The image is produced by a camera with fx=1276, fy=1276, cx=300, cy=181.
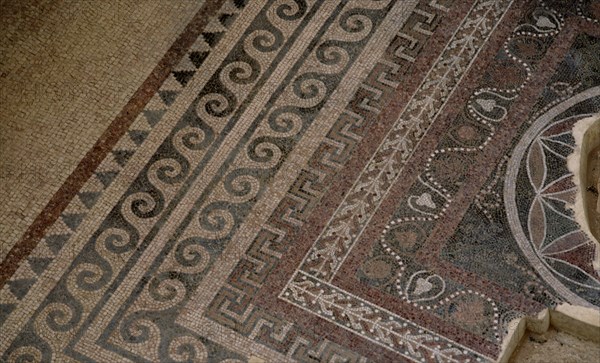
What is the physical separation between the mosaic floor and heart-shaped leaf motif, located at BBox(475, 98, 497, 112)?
0.03 feet

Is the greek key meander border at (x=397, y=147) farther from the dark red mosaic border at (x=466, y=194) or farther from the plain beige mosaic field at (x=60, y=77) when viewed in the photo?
the plain beige mosaic field at (x=60, y=77)

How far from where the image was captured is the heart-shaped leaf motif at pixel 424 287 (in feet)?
16.2

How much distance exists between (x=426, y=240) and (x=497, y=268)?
0.30 m

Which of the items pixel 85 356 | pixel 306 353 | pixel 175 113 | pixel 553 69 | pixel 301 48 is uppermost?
pixel 553 69

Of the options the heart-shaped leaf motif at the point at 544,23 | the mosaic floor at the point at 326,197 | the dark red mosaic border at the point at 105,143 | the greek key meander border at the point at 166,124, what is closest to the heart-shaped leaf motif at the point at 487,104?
the mosaic floor at the point at 326,197

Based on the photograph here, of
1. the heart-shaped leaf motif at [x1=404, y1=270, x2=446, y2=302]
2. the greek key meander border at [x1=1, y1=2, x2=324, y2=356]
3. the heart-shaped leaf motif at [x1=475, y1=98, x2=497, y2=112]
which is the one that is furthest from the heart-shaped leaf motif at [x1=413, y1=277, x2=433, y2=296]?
the greek key meander border at [x1=1, y1=2, x2=324, y2=356]

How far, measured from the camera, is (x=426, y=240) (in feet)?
16.6

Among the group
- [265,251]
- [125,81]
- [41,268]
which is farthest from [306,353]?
[125,81]

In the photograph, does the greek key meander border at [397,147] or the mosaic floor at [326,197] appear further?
the greek key meander border at [397,147]

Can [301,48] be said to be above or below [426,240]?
above

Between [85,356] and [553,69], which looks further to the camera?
[553,69]

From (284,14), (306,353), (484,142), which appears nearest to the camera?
(306,353)

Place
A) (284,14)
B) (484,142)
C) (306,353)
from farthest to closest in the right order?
(284,14), (484,142), (306,353)

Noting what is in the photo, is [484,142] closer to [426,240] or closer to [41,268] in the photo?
[426,240]
